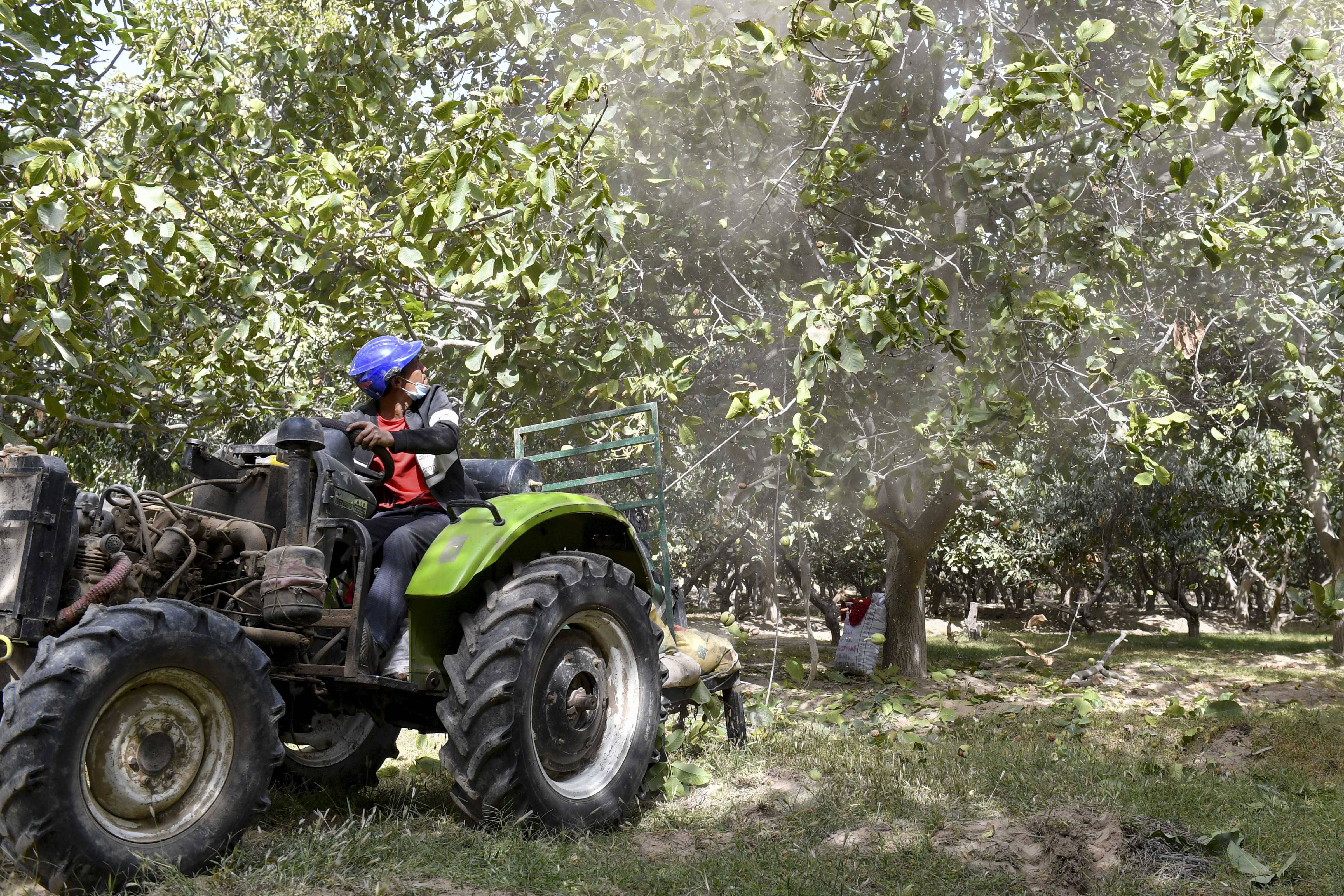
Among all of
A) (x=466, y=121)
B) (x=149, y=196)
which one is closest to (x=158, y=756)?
(x=149, y=196)

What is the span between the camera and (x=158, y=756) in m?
3.37

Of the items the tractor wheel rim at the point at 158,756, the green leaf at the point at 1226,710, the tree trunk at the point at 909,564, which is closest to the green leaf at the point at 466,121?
the tractor wheel rim at the point at 158,756

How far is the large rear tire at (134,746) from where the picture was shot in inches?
120

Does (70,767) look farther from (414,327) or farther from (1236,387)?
(1236,387)

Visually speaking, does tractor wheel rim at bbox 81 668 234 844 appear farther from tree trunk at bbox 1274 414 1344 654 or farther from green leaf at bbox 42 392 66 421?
tree trunk at bbox 1274 414 1344 654

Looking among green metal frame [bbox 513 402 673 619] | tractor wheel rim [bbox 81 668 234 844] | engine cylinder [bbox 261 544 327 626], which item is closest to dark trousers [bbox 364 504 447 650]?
engine cylinder [bbox 261 544 327 626]

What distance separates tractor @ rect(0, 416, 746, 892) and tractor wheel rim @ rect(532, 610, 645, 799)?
0.04ft

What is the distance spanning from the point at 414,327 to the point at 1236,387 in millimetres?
9805

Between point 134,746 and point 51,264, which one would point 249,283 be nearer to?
point 51,264

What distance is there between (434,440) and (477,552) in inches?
20.9

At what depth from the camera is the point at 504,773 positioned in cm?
405

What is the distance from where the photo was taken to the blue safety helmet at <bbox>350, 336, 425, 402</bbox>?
4758mm

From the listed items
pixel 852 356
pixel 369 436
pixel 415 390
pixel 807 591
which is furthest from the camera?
pixel 807 591

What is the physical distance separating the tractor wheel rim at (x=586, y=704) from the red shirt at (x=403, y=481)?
0.88 m
